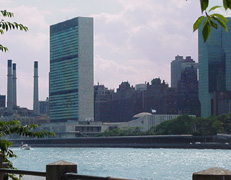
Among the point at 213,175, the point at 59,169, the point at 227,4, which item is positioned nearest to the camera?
the point at 227,4

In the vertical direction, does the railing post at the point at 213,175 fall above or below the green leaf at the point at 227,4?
below

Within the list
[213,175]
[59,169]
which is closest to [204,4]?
[213,175]

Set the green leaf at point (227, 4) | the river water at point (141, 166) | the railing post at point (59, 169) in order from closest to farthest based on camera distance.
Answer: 1. the green leaf at point (227, 4)
2. the railing post at point (59, 169)
3. the river water at point (141, 166)

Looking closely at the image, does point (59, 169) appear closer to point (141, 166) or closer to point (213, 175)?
point (213, 175)

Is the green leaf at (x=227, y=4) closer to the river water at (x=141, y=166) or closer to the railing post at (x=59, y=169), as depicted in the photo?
the railing post at (x=59, y=169)

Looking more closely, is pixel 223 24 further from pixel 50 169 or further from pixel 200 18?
pixel 50 169

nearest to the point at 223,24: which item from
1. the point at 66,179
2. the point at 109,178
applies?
the point at 109,178

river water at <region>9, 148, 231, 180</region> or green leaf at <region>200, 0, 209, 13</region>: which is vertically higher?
green leaf at <region>200, 0, 209, 13</region>

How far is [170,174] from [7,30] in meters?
71.3

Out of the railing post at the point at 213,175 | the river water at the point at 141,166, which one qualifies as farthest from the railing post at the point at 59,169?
the river water at the point at 141,166

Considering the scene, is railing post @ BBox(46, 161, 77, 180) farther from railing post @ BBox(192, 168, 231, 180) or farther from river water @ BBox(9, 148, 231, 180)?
river water @ BBox(9, 148, 231, 180)

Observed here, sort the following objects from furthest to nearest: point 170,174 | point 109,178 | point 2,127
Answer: point 170,174 → point 2,127 → point 109,178

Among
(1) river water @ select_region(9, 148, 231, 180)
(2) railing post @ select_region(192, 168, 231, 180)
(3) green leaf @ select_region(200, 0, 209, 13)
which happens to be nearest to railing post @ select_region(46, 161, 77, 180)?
(2) railing post @ select_region(192, 168, 231, 180)

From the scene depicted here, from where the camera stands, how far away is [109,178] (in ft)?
22.1
